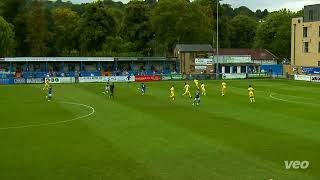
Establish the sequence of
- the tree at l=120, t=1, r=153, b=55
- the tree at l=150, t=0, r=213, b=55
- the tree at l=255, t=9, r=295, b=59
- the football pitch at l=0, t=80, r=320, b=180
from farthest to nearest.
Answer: the tree at l=255, t=9, r=295, b=59, the tree at l=120, t=1, r=153, b=55, the tree at l=150, t=0, r=213, b=55, the football pitch at l=0, t=80, r=320, b=180

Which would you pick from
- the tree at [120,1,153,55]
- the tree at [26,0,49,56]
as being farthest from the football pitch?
the tree at [120,1,153,55]

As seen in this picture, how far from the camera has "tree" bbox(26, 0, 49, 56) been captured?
356ft

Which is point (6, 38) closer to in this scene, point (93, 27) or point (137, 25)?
point (93, 27)

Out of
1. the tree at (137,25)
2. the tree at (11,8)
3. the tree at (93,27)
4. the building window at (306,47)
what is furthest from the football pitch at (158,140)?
the tree at (11,8)

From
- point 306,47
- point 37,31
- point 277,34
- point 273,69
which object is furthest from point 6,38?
point 277,34

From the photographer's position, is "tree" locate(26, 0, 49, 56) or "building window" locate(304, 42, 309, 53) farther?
"tree" locate(26, 0, 49, 56)

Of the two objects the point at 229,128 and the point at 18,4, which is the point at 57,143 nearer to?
the point at 229,128

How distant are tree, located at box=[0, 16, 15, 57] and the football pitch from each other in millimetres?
57366

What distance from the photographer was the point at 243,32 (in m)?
140

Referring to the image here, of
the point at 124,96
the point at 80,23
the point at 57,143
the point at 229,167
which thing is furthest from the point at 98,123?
the point at 80,23

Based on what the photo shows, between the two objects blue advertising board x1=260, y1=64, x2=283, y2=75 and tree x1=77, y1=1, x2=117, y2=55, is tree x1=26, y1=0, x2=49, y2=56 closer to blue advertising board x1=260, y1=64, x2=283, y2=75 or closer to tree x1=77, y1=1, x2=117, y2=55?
tree x1=77, y1=1, x2=117, y2=55

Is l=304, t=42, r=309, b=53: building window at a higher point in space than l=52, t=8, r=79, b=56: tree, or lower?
lower

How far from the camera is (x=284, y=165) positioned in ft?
65.5

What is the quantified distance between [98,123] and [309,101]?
22881mm
